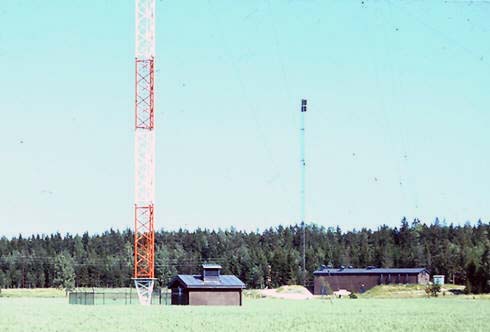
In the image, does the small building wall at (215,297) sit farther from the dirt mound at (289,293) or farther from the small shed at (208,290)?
the dirt mound at (289,293)

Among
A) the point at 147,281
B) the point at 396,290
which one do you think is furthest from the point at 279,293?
the point at 147,281

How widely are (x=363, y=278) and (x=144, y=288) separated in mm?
92256

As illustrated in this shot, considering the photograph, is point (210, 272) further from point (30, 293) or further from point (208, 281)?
point (30, 293)

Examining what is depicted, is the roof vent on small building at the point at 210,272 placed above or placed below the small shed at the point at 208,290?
above

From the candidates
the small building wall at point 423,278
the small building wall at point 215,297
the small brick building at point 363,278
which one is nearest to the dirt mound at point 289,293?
the small brick building at point 363,278

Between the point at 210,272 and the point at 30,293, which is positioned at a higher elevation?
the point at 210,272

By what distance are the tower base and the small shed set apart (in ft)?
30.5

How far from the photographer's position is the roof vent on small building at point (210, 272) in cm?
10069

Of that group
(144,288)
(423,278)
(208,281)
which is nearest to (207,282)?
(208,281)

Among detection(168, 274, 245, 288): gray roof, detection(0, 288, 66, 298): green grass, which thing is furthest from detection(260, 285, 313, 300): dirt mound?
detection(168, 274, 245, 288): gray roof

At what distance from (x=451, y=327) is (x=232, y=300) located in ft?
177

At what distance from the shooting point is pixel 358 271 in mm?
176375

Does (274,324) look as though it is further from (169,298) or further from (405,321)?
(169,298)

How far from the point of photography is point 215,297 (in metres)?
98.7
